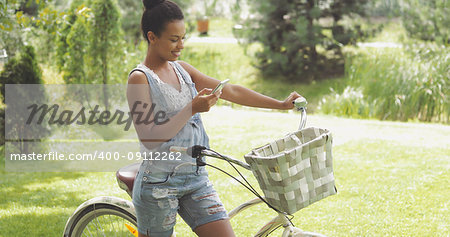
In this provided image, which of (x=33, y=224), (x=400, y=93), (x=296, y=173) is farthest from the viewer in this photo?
(x=400, y=93)

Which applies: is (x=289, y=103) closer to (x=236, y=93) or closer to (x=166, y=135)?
(x=236, y=93)

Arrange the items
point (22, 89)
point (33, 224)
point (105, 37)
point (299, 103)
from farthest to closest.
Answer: point (105, 37)
point (22, 89)
point (33, 224)
point (299, 103)

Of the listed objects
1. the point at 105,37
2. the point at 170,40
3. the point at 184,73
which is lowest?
the point at 105,37

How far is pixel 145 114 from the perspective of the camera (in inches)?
95.7

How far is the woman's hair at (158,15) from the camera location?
8.13 feet

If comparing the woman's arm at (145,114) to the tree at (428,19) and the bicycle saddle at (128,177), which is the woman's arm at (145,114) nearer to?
the bicycle saddle at (128,177)

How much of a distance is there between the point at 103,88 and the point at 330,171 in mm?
6875

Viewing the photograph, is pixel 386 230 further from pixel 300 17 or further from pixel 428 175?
pixel 300 17

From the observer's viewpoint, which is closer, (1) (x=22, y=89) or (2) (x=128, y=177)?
(2) (x=128, y=177)

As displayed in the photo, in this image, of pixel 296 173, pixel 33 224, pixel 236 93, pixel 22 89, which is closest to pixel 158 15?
pixel 236 93

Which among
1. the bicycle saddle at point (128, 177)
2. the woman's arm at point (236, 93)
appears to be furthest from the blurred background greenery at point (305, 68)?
the woman's arm at point (236, 93)

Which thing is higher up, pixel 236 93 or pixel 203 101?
pixel 203 101

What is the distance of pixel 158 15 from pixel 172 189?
0.74m

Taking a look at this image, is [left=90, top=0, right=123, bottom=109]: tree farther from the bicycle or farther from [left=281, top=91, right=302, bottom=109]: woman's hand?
[left=281, top=91, right=302, bottom=109]: woman's hand
